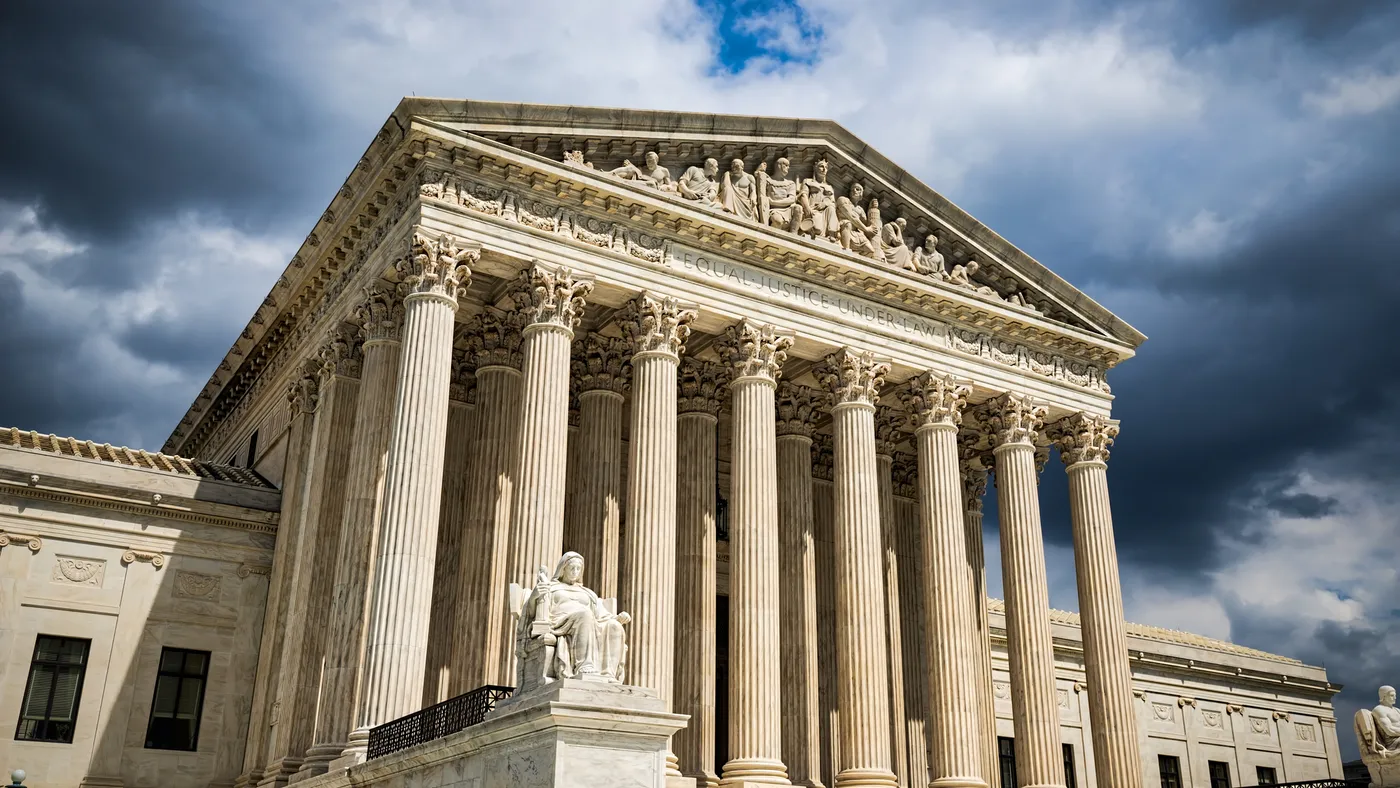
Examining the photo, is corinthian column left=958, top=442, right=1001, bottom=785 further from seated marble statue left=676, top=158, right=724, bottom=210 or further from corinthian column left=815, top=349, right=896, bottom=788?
seated marble statue left=676, top=158, right=724, bottom=210

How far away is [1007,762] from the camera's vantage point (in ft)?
144

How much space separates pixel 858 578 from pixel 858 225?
31.7ft

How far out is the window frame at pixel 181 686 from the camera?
2942 cm

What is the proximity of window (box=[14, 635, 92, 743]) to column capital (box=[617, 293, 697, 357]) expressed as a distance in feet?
49.1

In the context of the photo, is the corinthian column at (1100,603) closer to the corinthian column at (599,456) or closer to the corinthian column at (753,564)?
the corinthian column at (753,564)

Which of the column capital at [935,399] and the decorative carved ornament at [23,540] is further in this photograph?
the column capital at [935,399]

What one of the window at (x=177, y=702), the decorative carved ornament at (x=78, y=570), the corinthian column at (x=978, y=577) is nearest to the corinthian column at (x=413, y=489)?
the window at (x=177, y=702)

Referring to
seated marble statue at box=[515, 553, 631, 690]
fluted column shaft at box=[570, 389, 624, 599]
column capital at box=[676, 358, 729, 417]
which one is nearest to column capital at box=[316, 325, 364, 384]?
fluted column shaft at box=[570, 389, 624, 599]

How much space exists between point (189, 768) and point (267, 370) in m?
12.1

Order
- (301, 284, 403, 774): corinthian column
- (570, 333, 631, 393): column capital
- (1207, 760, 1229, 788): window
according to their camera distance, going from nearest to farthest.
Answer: (301, 284, 403, 774): corinthian column → (570, 333, 631, 393): column capital → (1207, 760, 1229, 788): window

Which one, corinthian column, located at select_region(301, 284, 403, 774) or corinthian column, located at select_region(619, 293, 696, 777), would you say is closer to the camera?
corinthian column, located at select_region(301, 284, 403, 774)

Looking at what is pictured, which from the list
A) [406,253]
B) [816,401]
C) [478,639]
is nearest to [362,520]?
[478,639]

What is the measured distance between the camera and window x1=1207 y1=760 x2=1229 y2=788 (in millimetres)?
51219

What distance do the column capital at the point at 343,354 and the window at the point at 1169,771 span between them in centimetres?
3646
